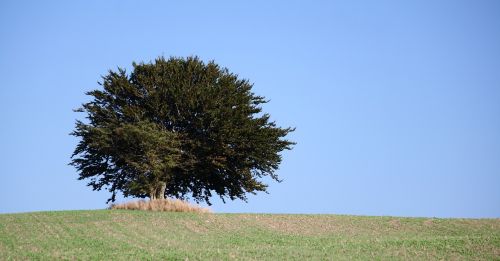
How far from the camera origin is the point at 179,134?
4409 centimetres

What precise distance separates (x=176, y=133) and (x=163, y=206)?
5.16m

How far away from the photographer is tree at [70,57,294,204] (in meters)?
42.7

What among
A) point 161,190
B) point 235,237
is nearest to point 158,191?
point 161,190

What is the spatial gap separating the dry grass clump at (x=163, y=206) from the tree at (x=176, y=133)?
0.85m

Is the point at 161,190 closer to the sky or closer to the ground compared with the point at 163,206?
closer to the sky

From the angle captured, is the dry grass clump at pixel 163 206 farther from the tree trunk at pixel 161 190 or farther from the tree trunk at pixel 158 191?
the tree trunk at pixel 161 190

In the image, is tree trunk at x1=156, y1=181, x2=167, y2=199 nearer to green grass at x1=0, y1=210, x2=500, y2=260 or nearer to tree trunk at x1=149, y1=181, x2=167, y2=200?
tree trunk at x1=149, y1=181, x2=167, y2=200

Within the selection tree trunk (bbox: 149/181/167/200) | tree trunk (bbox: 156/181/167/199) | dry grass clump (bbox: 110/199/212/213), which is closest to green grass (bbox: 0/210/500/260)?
dry grass clump (bbox: 110/199/212/213)

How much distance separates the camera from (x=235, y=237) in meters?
32.3

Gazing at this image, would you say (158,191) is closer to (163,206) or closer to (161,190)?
(161,190)

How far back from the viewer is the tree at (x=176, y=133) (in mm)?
42688

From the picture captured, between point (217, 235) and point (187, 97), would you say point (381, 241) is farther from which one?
point (187, 97)

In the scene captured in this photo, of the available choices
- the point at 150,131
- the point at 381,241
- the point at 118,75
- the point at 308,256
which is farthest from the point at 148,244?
the point at 118,75

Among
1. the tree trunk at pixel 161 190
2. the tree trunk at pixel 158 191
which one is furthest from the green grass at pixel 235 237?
the tree trunk at pixel 161 190
